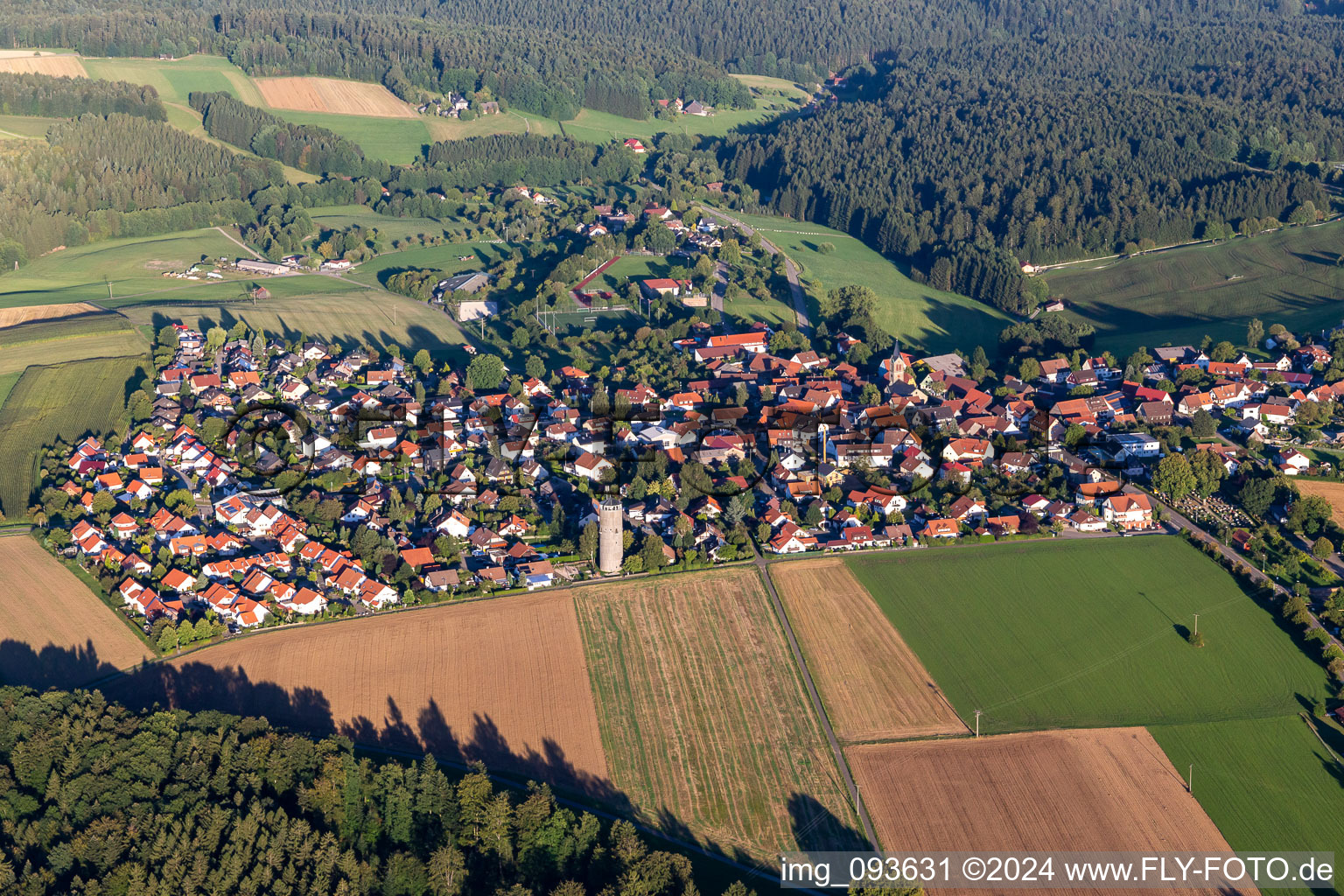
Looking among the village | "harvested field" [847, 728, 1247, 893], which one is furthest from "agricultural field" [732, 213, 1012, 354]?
"harvested field" [847, 728, 1247, 893]

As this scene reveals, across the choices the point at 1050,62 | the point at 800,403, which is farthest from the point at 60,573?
the point at 1050,62

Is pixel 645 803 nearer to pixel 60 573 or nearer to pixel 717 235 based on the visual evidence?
pixel 60 573

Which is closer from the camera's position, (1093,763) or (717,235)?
(1093,763)

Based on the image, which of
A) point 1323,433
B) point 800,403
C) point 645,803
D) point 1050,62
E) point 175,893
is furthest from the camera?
point 1050,62

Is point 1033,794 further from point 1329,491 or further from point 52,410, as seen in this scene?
point 52,410

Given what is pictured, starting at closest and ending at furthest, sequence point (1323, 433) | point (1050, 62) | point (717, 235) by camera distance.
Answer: point (1323, 433), point (717, 235), point (1050, 62)

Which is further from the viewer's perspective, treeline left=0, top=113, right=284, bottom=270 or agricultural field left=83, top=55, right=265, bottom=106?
agricultural field left=83, top=55, right=265, bottom=106

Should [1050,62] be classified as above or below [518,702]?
above

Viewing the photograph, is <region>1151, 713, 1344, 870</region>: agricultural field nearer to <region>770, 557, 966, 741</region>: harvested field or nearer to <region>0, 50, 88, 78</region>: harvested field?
<region>770, 557, 966, 741</region>: harvested field
